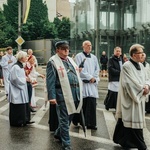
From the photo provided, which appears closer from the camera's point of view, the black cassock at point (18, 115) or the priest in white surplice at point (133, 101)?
the priest in white surplice at point (133, 101)

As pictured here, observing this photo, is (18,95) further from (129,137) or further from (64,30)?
(64,30)

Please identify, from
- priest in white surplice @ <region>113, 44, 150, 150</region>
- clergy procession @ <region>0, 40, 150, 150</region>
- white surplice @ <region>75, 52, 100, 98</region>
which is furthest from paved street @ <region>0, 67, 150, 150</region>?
white surplice @ <region>75, 52, 100, 98</region>

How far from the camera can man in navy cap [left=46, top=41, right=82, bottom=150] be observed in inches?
247

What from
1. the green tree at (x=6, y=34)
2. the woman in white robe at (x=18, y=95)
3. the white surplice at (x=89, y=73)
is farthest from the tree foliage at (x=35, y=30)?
the white surplice at (x=89, y=73)

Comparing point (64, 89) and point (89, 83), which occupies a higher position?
point (64, 89)

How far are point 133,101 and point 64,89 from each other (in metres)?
1.13

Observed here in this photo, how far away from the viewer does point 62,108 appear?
6.31 meters

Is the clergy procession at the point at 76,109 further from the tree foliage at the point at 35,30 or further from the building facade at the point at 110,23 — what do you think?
the tree foliage at the point at 35,30

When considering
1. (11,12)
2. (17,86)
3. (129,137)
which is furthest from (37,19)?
(129,137)

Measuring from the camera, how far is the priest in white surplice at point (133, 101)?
621cm

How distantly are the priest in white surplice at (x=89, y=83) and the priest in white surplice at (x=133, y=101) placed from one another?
1881mm

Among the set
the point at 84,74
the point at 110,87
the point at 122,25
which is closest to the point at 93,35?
the point at 122,25

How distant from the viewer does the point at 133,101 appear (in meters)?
6.23

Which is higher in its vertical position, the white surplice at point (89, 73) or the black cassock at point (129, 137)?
the white surplice at point (89, 73)
